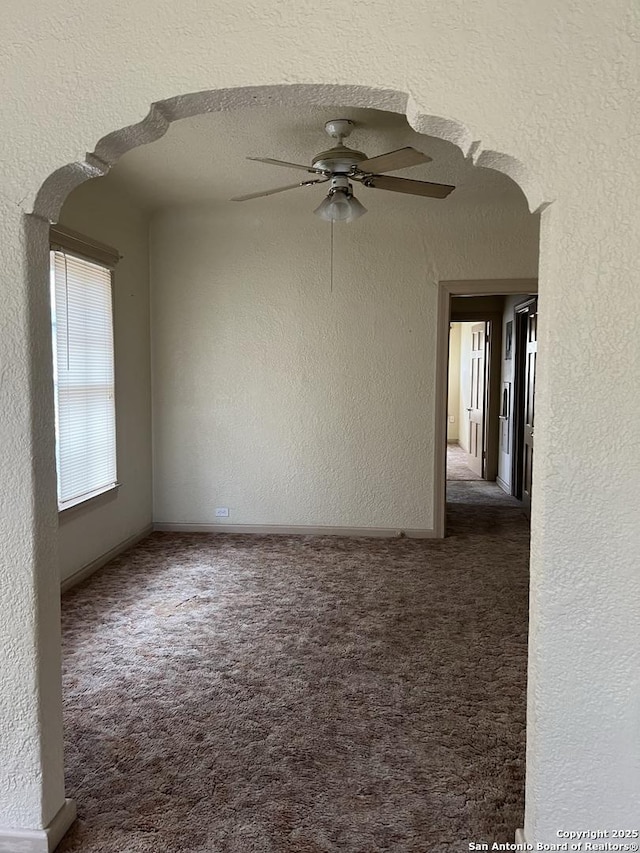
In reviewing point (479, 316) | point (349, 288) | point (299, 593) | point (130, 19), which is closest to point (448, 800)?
point (299, 593)

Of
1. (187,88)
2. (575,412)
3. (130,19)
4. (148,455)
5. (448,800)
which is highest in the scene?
(130,19)

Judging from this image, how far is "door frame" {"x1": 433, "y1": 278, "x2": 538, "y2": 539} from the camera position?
16.3 feet

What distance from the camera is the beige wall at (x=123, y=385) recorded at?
4.01 meters

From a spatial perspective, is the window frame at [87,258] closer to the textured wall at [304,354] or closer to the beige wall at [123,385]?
the beige wall at [123,385]

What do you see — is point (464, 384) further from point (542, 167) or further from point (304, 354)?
point (542, 167)

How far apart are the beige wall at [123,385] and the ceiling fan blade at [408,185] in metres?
1.93

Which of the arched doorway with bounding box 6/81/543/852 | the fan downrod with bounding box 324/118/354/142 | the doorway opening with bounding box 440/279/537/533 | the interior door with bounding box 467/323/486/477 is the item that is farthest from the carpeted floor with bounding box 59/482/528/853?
the interior door with bounding box 467/323/486/477

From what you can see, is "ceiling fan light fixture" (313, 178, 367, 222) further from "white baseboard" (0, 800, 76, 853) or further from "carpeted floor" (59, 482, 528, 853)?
"white baseboard" (0, 800, 76, 853)

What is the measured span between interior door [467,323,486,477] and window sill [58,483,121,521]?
17.2 feet

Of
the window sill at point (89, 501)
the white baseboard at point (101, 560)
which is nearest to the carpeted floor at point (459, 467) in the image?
the white baseboard at point (101, 560)

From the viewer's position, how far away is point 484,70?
1.52 m

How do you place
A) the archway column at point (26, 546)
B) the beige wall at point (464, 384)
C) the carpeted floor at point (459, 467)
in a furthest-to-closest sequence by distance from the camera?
1. the beige wall at point (464, 384)
2. the carpeted floor at point (459, 467)
3. the archway column at point (26, 546)

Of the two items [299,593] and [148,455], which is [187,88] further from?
[148,455]

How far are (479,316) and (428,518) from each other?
3.53 m
